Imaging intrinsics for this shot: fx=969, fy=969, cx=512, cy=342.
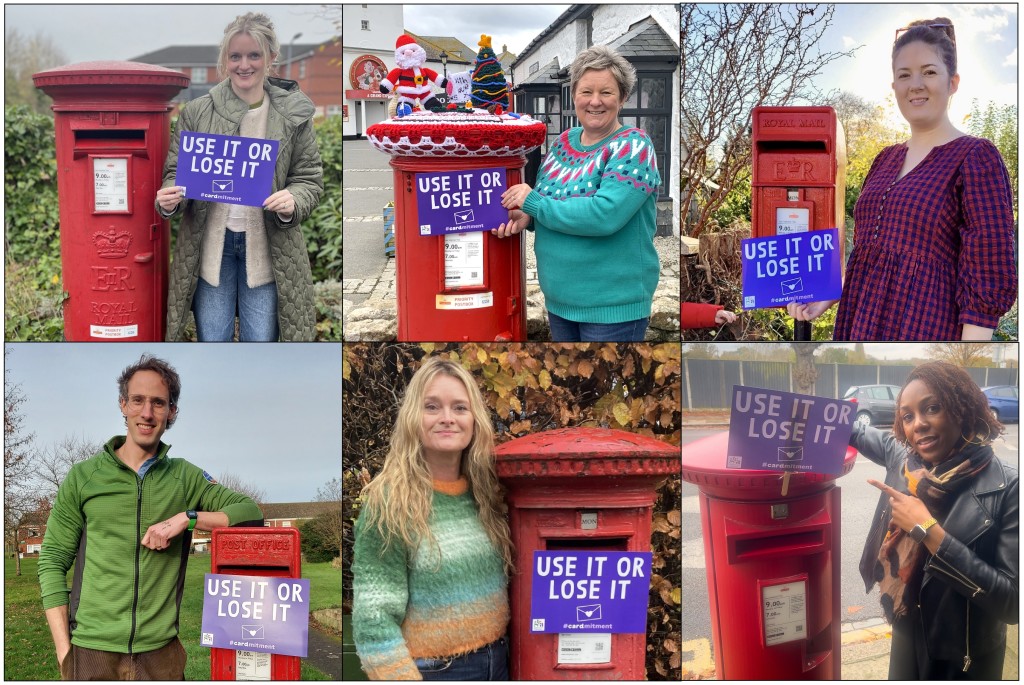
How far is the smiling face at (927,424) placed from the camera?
427cm

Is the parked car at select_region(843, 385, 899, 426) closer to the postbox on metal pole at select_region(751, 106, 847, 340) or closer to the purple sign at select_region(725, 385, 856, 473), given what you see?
the purple sign at select_region(725, 385, 856, 473)

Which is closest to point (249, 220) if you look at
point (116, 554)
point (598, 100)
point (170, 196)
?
point (170, 196)

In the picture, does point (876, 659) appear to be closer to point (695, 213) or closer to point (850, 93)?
point (695, 213)

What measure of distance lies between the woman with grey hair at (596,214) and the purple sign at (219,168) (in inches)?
43.9

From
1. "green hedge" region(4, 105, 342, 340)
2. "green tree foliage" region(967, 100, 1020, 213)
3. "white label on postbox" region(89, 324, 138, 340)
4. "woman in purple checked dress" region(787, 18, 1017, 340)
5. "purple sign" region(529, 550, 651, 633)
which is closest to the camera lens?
"purple sign" region(529, 550, 651, 633)

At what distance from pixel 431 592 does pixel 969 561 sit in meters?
2.36

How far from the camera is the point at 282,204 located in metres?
4.30

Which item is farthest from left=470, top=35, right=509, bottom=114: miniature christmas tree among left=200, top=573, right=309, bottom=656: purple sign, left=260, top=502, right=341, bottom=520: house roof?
left=200, top=573, right=309, bottom=656: purple sign

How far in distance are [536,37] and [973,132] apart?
2.11 metres

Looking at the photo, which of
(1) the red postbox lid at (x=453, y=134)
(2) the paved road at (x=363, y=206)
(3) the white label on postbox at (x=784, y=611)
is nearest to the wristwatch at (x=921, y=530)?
(3) the white label on postbox at (x=784, y=611)

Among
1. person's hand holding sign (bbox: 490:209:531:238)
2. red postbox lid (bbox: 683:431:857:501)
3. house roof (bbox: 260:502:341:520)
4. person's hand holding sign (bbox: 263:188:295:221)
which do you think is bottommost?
house roof (bbox: 260:502:341:520)

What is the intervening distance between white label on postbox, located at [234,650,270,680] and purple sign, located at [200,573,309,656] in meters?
0.03

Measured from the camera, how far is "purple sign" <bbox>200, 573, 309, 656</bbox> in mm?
4133

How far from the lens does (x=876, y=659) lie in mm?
4398
